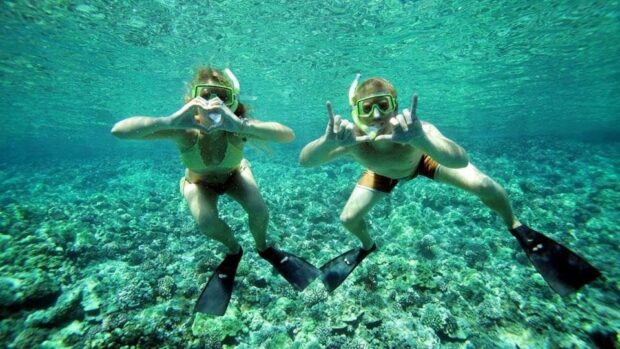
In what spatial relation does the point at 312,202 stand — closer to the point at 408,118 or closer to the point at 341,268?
the point at 341,268

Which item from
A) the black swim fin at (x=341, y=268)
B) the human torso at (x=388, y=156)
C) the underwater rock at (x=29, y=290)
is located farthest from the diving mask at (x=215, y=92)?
the underwater rock at (x=29, y=290)

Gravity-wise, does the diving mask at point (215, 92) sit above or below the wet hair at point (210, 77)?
below

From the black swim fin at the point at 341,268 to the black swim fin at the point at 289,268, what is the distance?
1.09 feet

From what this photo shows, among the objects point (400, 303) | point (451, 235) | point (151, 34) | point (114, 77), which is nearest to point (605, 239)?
point (451, 235)

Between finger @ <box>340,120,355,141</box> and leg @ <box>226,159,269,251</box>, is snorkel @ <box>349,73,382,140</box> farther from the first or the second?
leg @ <box>226,159,269,251</box>

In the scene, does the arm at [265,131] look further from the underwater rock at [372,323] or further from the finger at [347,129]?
the underwater rock at [372,323]

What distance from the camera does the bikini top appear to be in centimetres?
430

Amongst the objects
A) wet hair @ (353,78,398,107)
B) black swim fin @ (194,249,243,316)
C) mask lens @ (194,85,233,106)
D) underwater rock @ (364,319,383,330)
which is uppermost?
wet hair @ (353,78,398,107)

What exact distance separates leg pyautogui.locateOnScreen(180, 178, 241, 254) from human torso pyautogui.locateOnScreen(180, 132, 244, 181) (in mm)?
468

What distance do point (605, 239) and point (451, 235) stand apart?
462cm

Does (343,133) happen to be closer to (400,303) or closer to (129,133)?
(129,133)

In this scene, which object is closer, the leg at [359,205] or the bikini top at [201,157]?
the bikini top at [201,157]

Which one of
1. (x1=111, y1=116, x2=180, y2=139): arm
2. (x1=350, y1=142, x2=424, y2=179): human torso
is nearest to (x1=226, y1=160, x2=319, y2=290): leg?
(x1=111, y1=116, x2=180, y2=139): arm

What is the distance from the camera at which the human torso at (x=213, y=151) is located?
14.1ft
